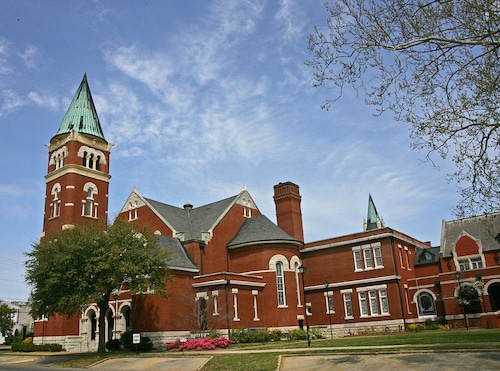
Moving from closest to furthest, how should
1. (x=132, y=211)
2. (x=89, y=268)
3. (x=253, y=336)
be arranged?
(x=89, y=268)
(x=253, y=336)
(x=132, y=211)

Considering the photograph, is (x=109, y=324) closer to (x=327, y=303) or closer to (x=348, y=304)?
(x=327, y=303)

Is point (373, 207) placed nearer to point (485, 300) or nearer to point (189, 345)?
point (485, 300)

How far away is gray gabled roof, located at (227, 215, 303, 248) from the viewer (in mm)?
41812

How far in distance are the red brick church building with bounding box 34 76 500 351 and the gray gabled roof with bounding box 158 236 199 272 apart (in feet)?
0.46

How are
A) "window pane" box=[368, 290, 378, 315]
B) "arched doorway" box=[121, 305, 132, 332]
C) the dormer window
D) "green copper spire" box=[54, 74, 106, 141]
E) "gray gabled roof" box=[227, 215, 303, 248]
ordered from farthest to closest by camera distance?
"green copper spire" box=[54, 74, 106, 141]
the dormer window
"gray gabled roof" box=[227, 215, 303, 248]
"window pane" box=[368, 290, 378, 315]
"arched doorway" box=[121, 305, 132, 332]

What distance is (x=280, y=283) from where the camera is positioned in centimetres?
4103

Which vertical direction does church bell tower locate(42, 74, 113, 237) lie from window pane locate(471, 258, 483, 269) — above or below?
above

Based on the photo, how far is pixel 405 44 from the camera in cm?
1272

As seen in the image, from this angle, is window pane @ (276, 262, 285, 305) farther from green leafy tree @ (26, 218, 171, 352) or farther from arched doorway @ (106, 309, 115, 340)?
arched doorway @ (106, 309, 115, 340)

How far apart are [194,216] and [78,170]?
1289cm

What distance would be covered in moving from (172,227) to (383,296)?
67.6 ft

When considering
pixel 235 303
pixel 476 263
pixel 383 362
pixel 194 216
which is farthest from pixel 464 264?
pixel 383 362

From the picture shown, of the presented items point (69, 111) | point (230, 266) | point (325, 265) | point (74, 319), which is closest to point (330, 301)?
point (325, 265)

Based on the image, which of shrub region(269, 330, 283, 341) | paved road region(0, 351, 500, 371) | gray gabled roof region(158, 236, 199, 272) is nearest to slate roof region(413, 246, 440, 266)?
shrub region(269, 330, 283, 341)
